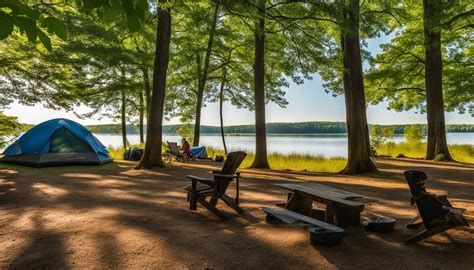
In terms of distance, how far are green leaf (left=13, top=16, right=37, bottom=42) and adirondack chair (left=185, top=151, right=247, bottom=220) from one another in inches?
139

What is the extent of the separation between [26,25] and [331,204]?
3.67 meters

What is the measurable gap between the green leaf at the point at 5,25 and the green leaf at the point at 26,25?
3 cm

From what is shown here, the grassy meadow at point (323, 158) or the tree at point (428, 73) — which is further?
the tree at point (428, 73)

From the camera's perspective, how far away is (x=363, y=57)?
12867 mm

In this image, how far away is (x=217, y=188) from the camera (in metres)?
5.09

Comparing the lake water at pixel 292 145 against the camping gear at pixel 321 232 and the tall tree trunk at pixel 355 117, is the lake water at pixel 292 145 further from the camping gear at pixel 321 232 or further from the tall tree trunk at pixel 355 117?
the camping gear at pixel 321 232

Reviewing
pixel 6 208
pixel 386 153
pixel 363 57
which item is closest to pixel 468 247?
pixel 6 208

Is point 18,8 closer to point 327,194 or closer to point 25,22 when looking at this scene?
point 25,22

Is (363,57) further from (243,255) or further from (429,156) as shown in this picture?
(243,255)

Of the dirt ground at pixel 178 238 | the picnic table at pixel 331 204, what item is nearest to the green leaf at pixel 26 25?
the dirt ground at pixel 178 238

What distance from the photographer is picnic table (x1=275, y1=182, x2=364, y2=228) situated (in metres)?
4.15

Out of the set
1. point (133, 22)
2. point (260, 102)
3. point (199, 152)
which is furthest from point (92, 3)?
point (199, 152)

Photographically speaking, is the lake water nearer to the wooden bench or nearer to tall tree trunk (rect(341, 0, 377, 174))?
tall tree trunk (rect(341, 0, 377, 174))

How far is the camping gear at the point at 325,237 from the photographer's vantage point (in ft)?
12.1
